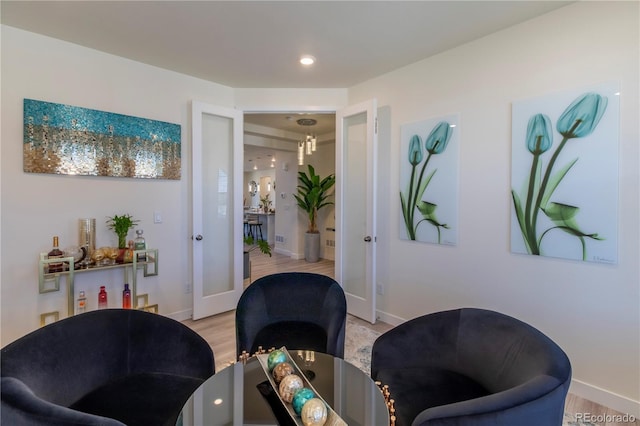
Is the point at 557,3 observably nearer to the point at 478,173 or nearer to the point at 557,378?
the point at 478,173

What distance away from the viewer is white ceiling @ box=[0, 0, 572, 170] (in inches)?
85.4

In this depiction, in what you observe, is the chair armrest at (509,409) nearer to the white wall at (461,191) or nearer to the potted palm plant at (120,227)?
the white wall at (461,191)

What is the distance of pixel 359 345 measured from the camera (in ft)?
9.57

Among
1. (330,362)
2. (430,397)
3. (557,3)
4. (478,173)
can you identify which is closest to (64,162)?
(330,362)

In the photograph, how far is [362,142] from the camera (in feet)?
11.9

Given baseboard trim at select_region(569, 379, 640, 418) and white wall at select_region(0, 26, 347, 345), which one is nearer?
baseboard trim at select_region(569, 379, 640, 418)

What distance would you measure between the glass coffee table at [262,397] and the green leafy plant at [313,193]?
4.93 metres

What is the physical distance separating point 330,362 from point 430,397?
0.50 m

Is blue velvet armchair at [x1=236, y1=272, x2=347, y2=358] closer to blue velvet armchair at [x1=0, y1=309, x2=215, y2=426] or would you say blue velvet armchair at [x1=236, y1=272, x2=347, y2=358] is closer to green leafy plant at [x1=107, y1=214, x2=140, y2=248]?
blue velvet armchair at [x1=0, y1=309, x2=215, y2=426]

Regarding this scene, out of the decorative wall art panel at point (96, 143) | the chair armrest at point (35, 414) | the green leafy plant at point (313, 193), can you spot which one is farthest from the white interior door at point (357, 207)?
the chair armrest at point (35, 414)

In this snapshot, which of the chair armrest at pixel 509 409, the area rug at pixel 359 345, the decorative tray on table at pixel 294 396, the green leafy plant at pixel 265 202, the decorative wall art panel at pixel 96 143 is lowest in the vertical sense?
the area rug at pixel 359 345

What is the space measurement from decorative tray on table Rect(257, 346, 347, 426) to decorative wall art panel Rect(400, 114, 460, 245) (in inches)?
80.2

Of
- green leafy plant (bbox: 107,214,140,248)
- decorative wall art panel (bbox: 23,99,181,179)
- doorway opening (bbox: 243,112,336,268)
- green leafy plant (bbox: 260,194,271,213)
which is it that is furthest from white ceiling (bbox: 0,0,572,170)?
green leafy plant (bbox: 260,194,271,213)

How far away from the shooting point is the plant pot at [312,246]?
6590 mm
